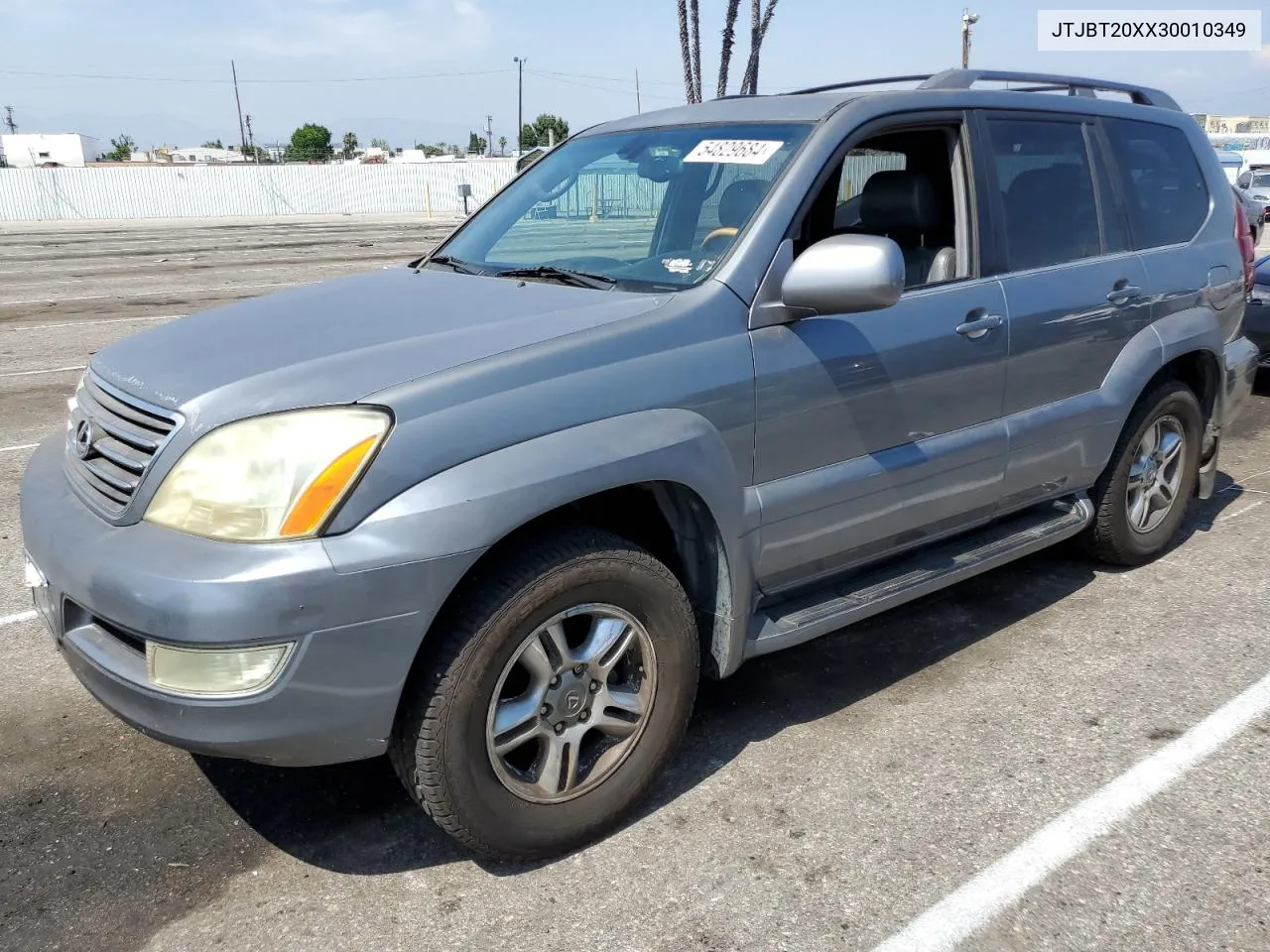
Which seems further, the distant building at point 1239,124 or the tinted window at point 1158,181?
the distant building at point 1239,124

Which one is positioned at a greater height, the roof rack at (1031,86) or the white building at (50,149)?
the white building at (50,149)

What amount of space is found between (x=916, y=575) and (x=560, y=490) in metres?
1.53

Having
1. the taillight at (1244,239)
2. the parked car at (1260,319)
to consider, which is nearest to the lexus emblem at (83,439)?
the taillight at (1244,239)

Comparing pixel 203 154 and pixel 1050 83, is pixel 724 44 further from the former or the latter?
pixel 203 154

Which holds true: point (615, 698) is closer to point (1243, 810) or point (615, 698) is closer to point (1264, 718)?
point (1243, 810)

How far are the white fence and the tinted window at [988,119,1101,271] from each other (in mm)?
41168

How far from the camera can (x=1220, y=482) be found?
20.5ft

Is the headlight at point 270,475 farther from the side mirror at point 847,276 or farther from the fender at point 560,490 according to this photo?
the side mirror at point 847,276

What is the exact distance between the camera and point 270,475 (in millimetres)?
2363

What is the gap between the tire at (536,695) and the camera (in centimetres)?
250

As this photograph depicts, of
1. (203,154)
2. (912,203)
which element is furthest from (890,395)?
(203,154)

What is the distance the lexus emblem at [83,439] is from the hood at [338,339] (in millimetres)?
143

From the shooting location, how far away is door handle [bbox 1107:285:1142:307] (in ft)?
13.6

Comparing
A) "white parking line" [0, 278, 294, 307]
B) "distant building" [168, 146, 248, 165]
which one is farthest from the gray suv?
"distant building" [168, 146, 248, 165]
